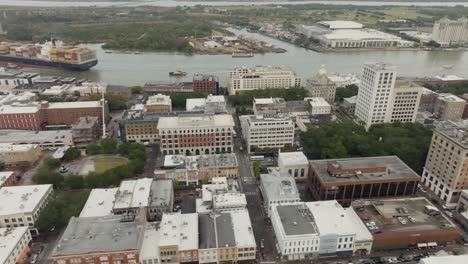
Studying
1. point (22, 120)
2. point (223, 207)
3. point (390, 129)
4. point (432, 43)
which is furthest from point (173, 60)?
point (432, 43)

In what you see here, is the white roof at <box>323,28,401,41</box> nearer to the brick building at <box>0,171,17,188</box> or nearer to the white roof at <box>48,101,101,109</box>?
the white roof at <box>48,101,101,109</box>

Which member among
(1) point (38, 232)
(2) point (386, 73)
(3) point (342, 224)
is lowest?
(1) point (38, 232)

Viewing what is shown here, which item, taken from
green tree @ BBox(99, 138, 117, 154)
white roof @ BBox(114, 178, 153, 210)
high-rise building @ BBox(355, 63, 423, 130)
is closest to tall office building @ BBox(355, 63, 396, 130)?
high-rise building @ BBox(355, 63, 423, 130)

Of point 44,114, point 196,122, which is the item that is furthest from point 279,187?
point 44,114

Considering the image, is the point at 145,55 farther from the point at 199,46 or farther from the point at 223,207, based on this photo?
the point at 223,207

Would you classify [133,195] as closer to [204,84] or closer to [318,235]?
[318,235]

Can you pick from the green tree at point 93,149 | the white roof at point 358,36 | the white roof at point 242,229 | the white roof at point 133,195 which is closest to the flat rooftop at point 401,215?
the white roof at point 242,229
